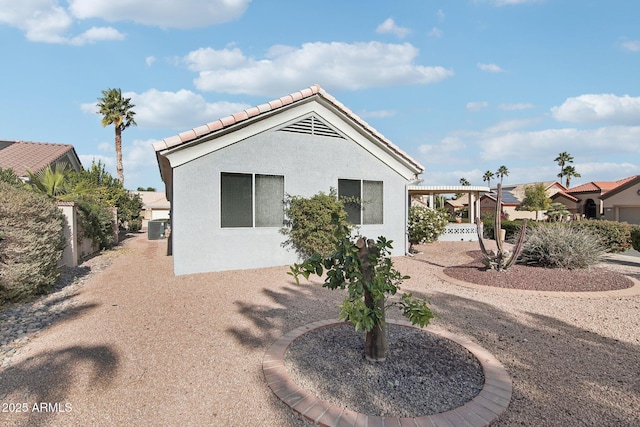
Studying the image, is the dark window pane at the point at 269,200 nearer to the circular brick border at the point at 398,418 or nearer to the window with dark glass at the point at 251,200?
the window with dark glass at the point at 251,200

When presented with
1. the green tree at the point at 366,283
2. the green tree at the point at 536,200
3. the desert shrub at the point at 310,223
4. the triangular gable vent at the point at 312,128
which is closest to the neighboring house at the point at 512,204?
the green tree at the point at 536,200

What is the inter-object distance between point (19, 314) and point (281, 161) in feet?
21.1

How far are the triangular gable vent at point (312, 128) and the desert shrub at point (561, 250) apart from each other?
6.41m

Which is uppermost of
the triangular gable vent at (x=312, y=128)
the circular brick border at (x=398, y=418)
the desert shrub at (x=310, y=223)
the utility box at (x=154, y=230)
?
the triangular gable vent at (x=312, y=128)

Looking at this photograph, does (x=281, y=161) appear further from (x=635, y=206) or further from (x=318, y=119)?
(x=635, y=206)

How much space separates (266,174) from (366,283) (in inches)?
265

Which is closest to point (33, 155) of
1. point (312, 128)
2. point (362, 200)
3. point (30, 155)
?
point (30, 155)

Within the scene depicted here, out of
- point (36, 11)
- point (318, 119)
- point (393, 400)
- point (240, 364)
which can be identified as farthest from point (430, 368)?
point (36, 11)

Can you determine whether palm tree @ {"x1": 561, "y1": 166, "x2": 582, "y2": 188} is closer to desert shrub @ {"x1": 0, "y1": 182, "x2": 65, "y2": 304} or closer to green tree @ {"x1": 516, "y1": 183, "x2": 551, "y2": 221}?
green tree @ {"x1": 516, "y1": 183, "x2": 551, "y2": 221}

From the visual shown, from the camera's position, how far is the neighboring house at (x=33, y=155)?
18.8 metres

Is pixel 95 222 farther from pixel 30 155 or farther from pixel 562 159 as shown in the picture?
pixel 562 159

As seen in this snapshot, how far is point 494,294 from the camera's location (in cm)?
677

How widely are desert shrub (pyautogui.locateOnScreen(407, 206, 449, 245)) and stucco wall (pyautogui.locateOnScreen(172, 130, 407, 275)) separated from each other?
5.66ft

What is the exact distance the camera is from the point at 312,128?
10.1m
